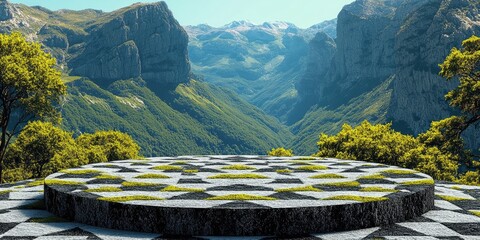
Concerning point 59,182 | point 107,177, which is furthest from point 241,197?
point 59,182

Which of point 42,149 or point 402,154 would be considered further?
point 42,149

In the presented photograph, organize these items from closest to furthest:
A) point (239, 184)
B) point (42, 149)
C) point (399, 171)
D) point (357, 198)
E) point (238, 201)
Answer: point (238, 201)
point (357, 198)
point (239, 184)
point (399, 171)
point (42, 149)

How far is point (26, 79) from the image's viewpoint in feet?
144

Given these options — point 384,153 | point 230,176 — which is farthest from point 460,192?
point 384,153

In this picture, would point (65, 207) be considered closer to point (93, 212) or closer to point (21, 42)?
point (93, 212)

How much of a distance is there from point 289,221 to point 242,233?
1.71m

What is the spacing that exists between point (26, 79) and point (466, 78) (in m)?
47.2

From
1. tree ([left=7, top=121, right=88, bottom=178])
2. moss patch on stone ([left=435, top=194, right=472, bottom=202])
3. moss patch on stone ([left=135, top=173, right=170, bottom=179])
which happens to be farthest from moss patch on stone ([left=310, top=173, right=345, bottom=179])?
tree ([left=7, top=121, right=88, bottom=178])

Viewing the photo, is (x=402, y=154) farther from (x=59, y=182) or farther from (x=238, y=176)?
(x=59, y=182)

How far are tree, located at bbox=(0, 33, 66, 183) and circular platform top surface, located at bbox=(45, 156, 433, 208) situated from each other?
22500 millimetres

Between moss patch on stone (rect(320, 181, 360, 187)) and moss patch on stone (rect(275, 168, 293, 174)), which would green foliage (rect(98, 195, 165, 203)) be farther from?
moss patch on stone (rect(275, 168, 293, 174))

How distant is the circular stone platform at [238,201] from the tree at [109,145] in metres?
46.5

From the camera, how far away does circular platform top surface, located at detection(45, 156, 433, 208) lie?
16875 mm

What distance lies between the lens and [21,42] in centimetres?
4759
